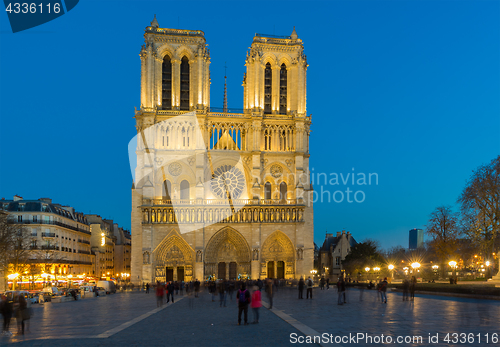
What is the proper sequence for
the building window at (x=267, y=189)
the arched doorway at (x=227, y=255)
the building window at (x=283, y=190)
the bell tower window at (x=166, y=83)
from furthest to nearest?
the bell tower window at (x=166, y=83)
the building window at (x=283, y=190)
the building window at (x=267, y=189)
the arched doorway at (x=227, y=255)

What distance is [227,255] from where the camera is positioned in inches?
2002

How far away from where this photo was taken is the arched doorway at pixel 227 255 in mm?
49875

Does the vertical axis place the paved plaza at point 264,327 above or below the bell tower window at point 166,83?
below

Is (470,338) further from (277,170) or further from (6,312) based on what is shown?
(277,170)

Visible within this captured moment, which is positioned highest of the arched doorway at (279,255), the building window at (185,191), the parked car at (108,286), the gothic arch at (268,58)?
the gothic arch at (268,58)

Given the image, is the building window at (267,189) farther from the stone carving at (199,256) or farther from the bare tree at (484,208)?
the bare tree at (484,208)

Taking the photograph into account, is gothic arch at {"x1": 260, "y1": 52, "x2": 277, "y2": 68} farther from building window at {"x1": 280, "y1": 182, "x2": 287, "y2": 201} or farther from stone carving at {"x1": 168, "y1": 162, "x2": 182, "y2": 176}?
stone carving at {"x1": 168, "y1": 162, "x2": 182, "y2": 176}

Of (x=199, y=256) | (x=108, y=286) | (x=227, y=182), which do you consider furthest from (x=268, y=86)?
(x=108, y=286)

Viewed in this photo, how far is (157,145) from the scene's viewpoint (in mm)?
50344

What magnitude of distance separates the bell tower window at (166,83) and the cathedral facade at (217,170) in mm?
108

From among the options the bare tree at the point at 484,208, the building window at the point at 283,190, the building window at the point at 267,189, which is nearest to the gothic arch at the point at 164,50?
the building window at the point at 267,189

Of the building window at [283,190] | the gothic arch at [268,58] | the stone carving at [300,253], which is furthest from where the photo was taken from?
the gothic arch at [268,58]

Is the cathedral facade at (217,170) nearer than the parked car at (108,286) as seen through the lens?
No

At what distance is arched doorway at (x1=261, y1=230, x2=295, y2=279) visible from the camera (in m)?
50.5
